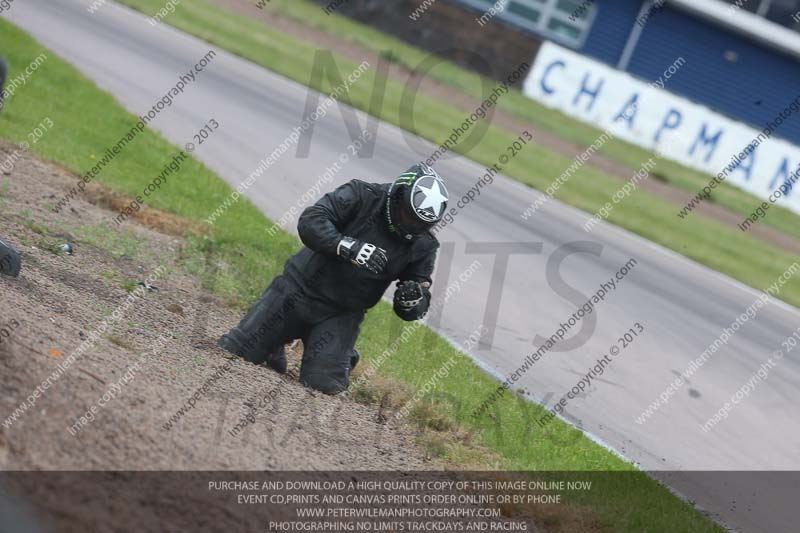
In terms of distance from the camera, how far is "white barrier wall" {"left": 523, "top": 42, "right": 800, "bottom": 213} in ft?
90.1

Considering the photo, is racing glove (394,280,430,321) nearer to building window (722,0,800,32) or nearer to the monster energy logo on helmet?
the monster energy logo on helmet

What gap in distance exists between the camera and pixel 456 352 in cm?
1144

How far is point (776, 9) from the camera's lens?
121ft

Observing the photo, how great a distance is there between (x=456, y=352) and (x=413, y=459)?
3.98 m

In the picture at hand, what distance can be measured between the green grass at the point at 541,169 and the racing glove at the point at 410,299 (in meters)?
10.9

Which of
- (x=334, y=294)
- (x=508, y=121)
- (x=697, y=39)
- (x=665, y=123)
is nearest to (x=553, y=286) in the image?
(x=334, y=294)

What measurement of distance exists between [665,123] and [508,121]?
4158mm

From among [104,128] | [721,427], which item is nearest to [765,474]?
[721,427]

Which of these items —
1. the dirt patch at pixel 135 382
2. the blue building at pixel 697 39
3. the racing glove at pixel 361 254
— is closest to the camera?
the dirt patch at pixel 135 382

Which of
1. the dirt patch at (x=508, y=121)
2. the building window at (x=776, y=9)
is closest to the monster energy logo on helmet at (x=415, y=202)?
the dirt patch at (x=508, y=121)

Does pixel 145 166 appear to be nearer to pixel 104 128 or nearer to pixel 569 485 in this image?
pixel 104 128

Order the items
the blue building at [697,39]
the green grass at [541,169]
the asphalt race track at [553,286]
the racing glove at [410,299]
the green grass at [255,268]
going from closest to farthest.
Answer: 1. the racing glove at [410,299]
2. the green grass at [255,268]
3. the asphalt race track at [553,286]
4. the green grass at [541,169]
5. the blue building at [697,39]

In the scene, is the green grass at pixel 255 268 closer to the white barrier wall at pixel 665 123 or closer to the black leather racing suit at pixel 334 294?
the black leather racing suit at pixel 334 294

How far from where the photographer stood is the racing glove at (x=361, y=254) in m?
7.76
